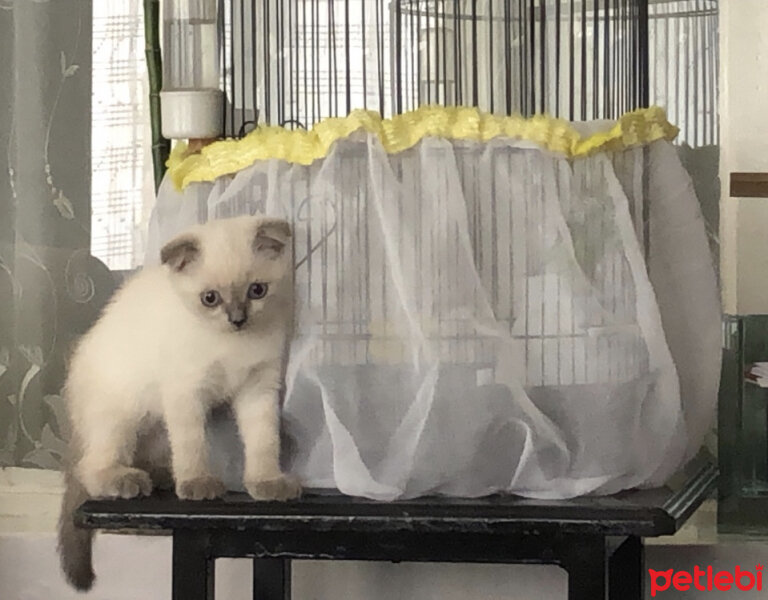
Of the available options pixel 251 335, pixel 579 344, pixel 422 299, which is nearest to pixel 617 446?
pixel 579 344

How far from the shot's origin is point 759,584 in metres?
1.15

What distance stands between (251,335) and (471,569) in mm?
452

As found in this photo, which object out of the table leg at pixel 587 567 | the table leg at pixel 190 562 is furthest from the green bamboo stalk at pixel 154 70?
the table leg at pixel 587 567

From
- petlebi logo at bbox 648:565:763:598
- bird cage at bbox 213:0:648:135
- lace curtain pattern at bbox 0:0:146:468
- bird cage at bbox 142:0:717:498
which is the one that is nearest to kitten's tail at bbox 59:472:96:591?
lace curtain pattern at bbox 0:0:146:468

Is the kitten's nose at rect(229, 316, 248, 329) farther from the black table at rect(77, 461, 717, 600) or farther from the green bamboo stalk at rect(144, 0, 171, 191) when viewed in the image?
the green bamboo stalk at rect(144, 0, 171, 191)

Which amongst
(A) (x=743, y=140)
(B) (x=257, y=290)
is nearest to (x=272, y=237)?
(B) (x=257, y=290)

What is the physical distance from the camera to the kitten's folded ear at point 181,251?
35.2 inches

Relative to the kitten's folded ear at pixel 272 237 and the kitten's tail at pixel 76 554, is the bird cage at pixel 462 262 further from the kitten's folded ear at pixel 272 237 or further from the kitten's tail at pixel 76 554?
the kitten's tail at pixel 76 554

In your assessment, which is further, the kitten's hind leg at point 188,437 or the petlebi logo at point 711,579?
the petlebi logo at point 711,579

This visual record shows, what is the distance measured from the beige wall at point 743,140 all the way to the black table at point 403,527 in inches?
13.0

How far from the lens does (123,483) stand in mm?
903

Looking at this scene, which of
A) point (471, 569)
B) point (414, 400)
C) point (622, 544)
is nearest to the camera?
→ point (414, 400)

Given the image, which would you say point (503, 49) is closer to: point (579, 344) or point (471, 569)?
point (579, 344)

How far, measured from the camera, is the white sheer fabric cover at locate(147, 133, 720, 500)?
2.84 feet
